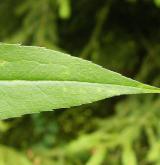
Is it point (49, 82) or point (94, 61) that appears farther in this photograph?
point (94, 61)

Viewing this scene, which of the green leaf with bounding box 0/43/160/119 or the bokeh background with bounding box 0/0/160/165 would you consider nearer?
→ the green leaf with bounding box 0/43/160/119

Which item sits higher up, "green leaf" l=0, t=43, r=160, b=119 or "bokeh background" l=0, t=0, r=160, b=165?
"green leaf" l=0, t=43, r=160, b=119

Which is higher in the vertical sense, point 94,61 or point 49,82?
point 49,82

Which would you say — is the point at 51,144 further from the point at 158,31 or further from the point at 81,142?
the point at 158,31

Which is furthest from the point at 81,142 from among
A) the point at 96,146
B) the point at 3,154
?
the point at 3,154
